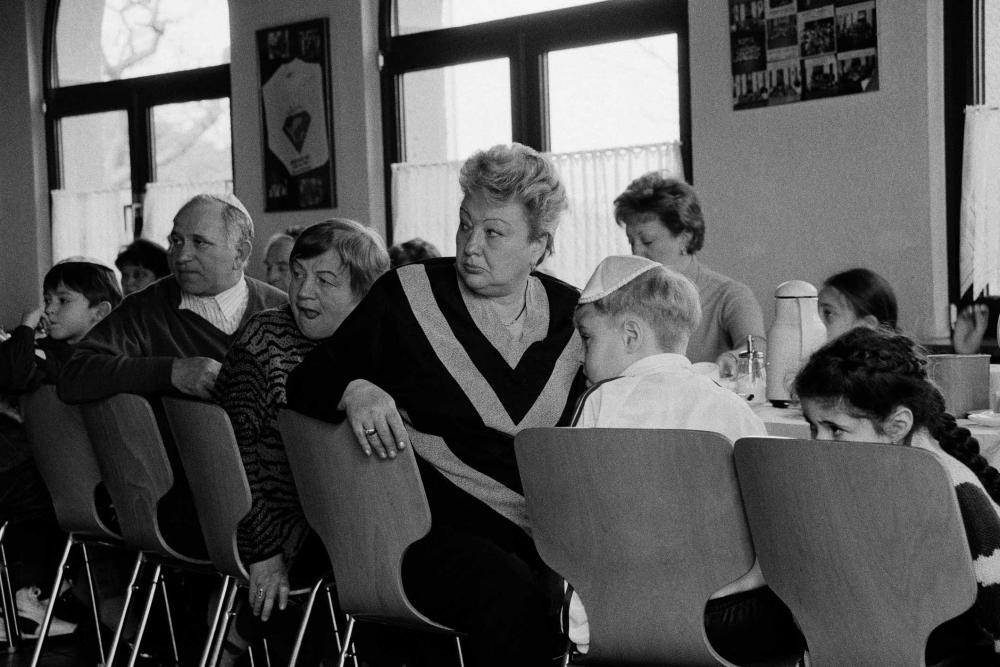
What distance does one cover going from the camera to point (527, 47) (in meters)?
6.10

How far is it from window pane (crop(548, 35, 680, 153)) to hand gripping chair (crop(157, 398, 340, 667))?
3.50 metres

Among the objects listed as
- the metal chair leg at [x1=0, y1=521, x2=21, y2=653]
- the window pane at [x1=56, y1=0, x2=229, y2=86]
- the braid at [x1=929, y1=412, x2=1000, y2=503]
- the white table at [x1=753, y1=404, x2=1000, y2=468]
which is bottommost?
the metal chair leg at [x1=0, y1=521, x2=21, y2=653]

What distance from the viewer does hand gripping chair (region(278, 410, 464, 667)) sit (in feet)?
7.20

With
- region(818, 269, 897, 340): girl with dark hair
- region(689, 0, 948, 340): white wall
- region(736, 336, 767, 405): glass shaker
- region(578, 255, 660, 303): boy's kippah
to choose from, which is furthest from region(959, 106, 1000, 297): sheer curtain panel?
region(578, 255, 660, 303): boy's kippah

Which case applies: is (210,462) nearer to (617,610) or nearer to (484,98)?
(617,610)

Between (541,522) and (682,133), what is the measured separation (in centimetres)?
383

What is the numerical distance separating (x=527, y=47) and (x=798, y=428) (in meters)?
3.88

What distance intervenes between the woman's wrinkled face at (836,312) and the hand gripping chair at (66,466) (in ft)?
6.73

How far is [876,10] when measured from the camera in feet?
15.7

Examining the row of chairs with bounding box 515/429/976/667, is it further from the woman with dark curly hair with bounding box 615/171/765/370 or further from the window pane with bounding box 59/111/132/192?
the window pane with bounding box 59/111/132/192

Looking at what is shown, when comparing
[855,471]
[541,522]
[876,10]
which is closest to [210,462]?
[541,522]

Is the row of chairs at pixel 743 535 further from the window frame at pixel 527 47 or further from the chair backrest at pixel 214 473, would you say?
the window frame at pixel 527 47

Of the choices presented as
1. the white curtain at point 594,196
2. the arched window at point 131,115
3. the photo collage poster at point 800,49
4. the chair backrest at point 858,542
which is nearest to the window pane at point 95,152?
the arched window at point 131,115

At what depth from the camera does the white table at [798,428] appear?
2342 millimetres
